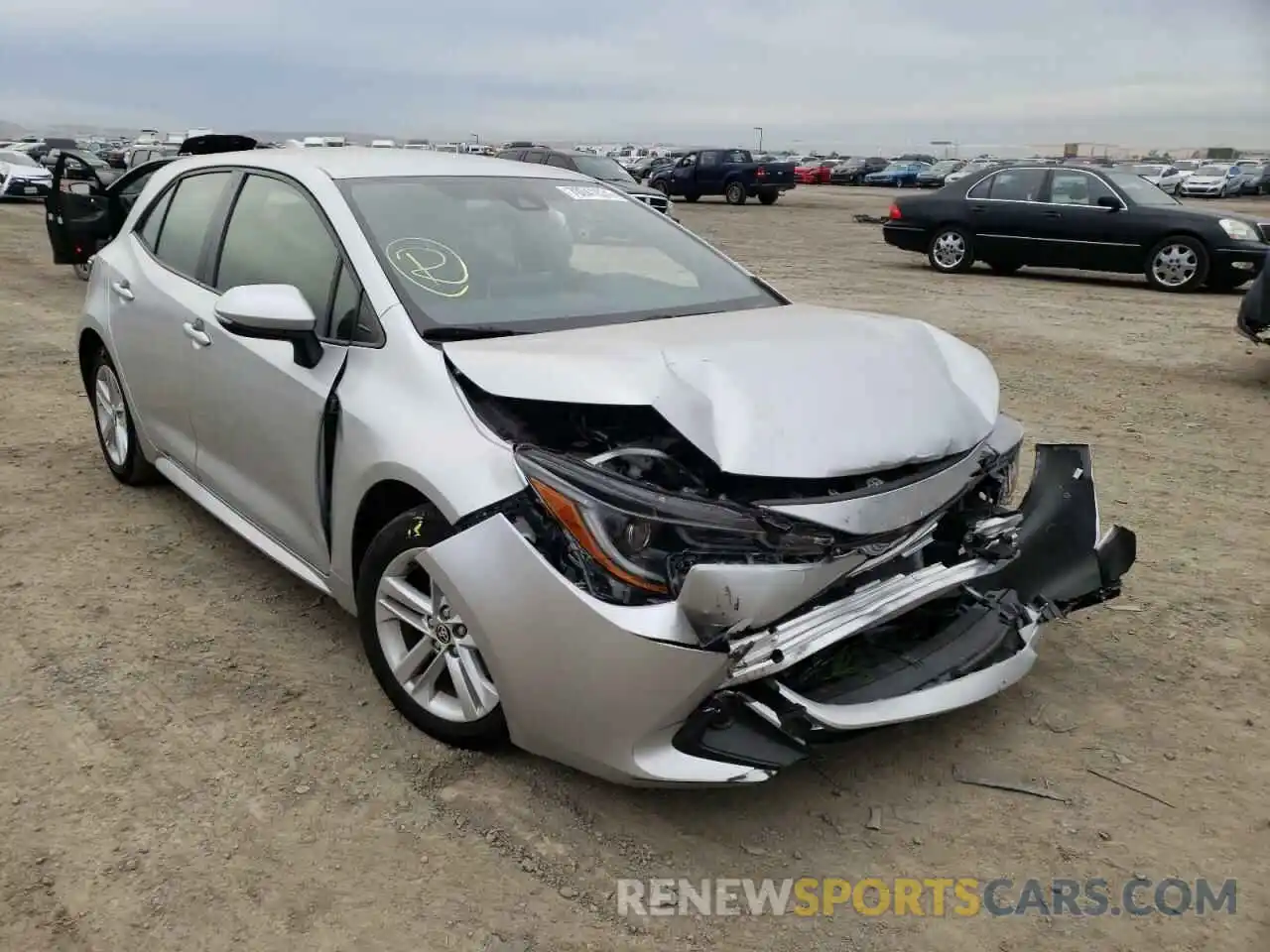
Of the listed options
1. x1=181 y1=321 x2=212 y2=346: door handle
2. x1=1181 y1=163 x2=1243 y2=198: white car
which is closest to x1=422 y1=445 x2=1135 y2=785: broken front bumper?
x1=181 y1=321 x2=212 y2=346: door handle

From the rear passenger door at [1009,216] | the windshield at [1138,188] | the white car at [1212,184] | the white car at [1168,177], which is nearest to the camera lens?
the windshield at [1138,188]

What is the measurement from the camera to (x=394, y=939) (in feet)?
7.68

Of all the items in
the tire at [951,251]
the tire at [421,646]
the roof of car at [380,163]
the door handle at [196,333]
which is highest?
the roof of car at [380,163]

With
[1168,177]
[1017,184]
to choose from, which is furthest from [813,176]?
[1017,184]

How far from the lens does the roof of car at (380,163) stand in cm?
373

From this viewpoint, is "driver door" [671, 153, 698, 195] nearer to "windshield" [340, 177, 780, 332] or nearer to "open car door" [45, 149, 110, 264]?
"open car door" [45, 149, 110, 264]

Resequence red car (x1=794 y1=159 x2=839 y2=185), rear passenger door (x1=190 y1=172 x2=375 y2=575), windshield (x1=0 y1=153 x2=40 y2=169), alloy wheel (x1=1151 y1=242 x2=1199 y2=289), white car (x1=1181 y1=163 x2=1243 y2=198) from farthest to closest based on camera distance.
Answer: red car (x1=794 y1=159 x2=839 y2=185) < white car (x1=1181 y1=163 x2=1243 y2=198) < windshield (x1=0 y1=153 x2=40 y2=169) < alloy wheel (x1=1151 y1=242 x2=1199 y2=289) < rear passenger door (x1=190 y1=172 x2=375 y2=575)

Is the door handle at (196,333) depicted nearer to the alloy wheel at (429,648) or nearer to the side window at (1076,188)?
the alloy wheel at (429,648)

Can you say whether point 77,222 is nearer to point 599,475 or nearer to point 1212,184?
point 599,475

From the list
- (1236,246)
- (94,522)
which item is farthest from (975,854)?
(1236,246)

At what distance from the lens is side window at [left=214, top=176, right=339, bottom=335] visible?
3402 millimetres

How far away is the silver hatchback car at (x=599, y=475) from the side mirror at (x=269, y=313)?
0.01 metres

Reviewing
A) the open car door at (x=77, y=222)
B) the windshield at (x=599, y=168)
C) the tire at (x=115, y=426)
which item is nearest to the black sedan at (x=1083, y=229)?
the windshield at (x=599, y=168)

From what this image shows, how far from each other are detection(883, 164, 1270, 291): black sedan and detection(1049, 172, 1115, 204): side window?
0.04ft
